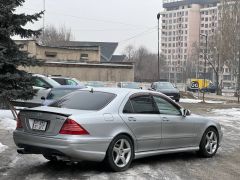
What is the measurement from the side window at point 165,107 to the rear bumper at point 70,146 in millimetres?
1776

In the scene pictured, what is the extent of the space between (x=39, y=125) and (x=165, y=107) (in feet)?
8.93

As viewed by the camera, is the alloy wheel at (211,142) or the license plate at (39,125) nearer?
the license plate at (39,125)

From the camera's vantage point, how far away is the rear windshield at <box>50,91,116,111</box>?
868cm

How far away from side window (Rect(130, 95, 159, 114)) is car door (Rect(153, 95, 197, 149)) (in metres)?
0.17

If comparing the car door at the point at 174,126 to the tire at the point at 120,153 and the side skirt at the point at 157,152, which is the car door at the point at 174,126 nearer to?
the side skirt at the point at 157,152

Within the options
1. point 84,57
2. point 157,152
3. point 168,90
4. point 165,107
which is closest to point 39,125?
point 157,152

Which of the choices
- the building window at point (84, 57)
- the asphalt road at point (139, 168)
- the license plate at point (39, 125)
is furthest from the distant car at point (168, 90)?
the license plate at point (39, 125)

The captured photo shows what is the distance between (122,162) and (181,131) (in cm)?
184

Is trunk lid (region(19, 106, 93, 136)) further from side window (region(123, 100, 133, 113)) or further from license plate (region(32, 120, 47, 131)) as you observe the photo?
side window (region(123, 100, 133, 113))

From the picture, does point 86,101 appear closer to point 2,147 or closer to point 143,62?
point 2,147

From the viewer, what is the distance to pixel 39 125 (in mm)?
8320

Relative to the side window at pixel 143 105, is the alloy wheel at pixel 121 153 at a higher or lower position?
lower

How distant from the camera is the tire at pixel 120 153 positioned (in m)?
8.31

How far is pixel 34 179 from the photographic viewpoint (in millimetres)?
7637
